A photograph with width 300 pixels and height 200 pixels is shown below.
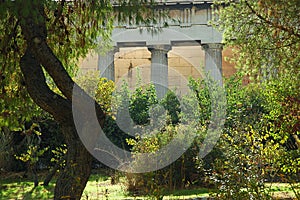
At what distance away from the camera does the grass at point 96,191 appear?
27.6 feet

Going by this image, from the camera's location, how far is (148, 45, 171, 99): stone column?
19.0 m

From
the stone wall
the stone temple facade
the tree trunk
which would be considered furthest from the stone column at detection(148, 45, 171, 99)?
the tree trunk

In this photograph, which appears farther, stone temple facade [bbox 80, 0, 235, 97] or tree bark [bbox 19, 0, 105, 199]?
stone temple facade [bbox 80, 0, 235, 97]

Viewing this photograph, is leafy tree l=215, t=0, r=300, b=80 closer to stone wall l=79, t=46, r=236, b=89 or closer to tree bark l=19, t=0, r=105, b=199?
tree bark l=19, t=0, r=105, b=199

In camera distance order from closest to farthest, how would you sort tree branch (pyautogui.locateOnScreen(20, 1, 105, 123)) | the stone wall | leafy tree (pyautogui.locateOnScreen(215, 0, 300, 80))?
tree branch (pyautogui.locateOnScreen(20, 1, 105, 123)), leafy tree (pyautogui.locateOnScreen(215, 0, 300, 80)), the stone wall

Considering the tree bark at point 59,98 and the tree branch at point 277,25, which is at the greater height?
the tree branch at point 277,25

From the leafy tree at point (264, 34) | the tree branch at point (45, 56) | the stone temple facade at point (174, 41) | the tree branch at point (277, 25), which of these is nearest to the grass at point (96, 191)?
the leafy tree at point (264, 34)

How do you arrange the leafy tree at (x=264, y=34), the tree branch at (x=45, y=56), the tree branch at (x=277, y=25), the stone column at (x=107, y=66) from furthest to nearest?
1. the stone column at (x=107, y=66)
2. the leafy tree at (x=264, y=34)
3. the tree branch at (x=277, y=25)
4. the tree branch at (x=45, y=56)

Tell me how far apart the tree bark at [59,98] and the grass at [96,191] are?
2.39 metres

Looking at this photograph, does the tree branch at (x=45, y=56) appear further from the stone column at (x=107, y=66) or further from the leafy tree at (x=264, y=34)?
the stone column at (x=107, y=66)

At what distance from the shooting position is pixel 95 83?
13.0 metres

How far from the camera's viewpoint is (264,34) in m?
7.27

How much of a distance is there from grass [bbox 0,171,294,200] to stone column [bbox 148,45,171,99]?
6.92 meters

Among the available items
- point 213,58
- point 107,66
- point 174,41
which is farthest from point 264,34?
point 107,66
